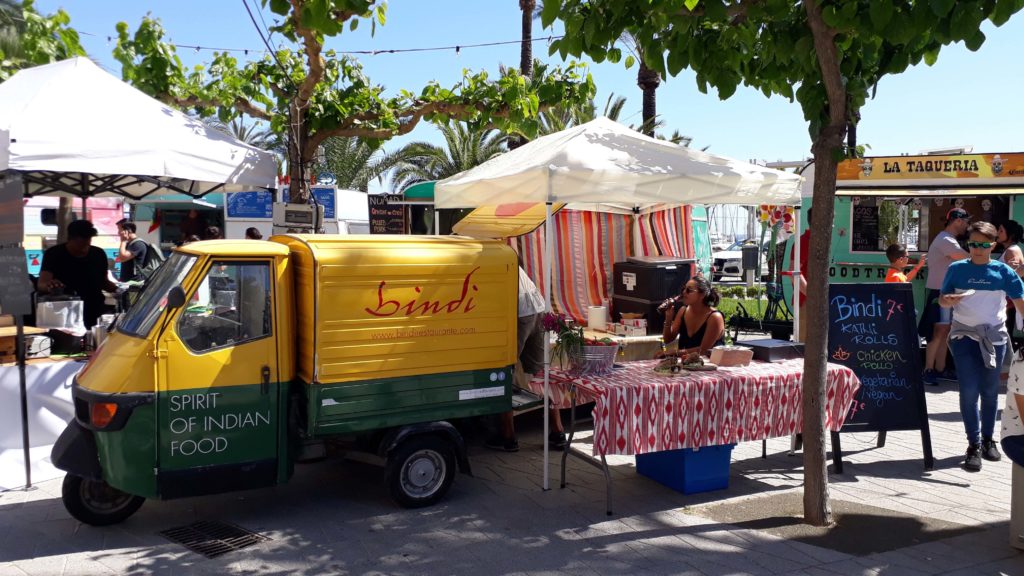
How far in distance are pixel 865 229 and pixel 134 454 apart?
11.5 m

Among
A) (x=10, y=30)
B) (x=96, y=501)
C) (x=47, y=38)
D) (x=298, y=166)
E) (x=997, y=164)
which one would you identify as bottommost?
(x=96, y=501)

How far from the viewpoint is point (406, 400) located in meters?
5.36

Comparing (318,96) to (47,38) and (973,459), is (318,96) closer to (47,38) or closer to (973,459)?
(47,38)

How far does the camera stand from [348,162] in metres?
28.9

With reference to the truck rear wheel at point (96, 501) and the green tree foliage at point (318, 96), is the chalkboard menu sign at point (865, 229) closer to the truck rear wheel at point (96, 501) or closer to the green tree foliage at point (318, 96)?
the green tree foliage at point (318, 96)

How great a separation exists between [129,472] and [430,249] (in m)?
2.21

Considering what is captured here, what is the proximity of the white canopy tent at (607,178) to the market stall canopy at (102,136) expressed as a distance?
2.17 metres

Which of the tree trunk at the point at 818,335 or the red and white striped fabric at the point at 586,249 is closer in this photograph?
the tree trunk at the point at 818,335

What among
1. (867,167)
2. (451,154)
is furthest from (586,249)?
(451,154)

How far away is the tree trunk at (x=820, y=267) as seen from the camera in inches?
196

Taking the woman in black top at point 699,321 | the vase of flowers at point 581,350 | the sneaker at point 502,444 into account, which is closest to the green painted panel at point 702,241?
the woman in black top at point 699,321

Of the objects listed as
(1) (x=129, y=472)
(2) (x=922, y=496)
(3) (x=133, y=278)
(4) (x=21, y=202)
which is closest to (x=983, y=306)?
(2) (x=922, y=496)

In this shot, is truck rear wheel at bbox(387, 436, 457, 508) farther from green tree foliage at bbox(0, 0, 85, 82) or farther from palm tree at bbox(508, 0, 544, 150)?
palm tree at bbox(508, 0, 544, 150)

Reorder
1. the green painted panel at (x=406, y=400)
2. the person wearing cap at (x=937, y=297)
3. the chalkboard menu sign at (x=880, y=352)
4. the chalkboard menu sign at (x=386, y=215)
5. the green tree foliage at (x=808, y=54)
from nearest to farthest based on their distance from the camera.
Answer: the green tree foliage at (x=808, y=54) → the green painted panel at (x=406, y=400) → the chalkboard menu sign at (x=880, y=352) → the person wearing cap at (x=937, y=297) → the chalkboard menu sign at (x=386, y=215)
